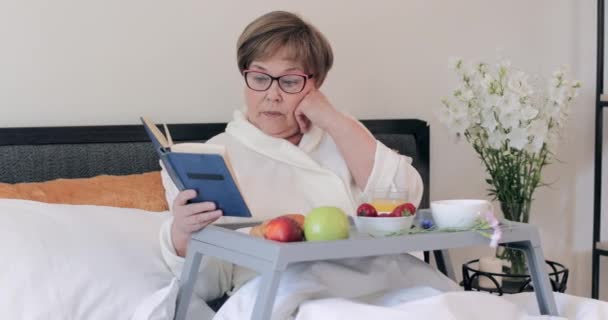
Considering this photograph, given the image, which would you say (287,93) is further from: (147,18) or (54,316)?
(54,316)

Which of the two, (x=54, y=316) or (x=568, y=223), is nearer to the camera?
(x=54, y=316)

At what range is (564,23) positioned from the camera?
10.2 feet

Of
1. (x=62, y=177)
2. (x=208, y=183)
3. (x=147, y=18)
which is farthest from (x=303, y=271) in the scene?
(x=147, y=18)

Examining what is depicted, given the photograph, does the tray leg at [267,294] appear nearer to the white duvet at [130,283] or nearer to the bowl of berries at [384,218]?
the white duvet at [130,283]

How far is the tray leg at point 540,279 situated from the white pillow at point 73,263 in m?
0.75

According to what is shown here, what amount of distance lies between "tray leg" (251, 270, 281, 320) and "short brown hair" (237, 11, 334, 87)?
2.62 ft

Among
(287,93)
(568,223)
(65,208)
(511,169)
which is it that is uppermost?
(287,93)

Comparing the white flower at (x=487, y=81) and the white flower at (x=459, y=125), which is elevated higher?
the white flower at (x=487, y=81)

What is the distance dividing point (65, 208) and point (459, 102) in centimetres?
124

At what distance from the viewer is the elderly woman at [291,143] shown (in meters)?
2.01

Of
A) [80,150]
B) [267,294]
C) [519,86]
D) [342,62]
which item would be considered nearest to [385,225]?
[267,294]

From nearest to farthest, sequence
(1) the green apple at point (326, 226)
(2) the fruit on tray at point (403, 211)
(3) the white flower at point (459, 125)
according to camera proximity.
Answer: (1) the green apple at point (326, 226), (2) the fruit on tray at point (403, 211), (3) the white flower at point (459, 125)

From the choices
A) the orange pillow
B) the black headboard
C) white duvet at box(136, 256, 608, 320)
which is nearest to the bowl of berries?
white duvet at box(136, 256, 608, 320)

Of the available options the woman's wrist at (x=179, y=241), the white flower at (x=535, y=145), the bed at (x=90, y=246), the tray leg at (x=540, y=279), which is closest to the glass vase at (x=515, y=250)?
the white flower at (x=535, y=145)
